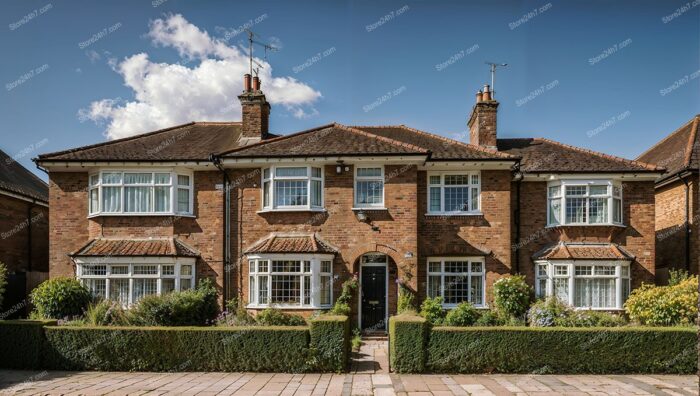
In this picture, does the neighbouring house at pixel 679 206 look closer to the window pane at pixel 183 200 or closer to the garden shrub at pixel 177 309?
the garden shrub at pixel 177 309

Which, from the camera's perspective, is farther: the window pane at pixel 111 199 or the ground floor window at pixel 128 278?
the window pane at pixel 111 199

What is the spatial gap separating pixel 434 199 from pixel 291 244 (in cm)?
561

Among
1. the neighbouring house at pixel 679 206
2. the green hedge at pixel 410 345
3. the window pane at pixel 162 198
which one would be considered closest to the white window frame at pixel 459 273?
the green hedge at pixel 410 345

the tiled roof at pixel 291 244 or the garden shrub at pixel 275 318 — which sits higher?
the tiled roof at pixel 291 244

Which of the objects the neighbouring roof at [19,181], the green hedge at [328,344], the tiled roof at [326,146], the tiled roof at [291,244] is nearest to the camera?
the green hedge at [328,344]

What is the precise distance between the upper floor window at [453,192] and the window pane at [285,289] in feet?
18.5

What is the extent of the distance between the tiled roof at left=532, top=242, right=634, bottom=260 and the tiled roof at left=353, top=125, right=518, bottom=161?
377 centimetres

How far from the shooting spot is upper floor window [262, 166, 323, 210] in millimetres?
16750

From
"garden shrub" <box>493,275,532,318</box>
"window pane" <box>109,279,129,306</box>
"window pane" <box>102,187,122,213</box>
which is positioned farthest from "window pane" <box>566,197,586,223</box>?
"window pane" <box>102,187,122,213</box>

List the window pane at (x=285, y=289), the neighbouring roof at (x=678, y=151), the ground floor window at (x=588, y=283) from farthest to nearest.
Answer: the neighbouring roof at (x=678, y=151) < the ground floor window at (x=588, y=283) < the window pane at (x=285, y=289)

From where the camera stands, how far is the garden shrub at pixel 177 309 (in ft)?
45.5

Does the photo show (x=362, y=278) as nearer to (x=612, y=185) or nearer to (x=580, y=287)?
(x=580, y=287)

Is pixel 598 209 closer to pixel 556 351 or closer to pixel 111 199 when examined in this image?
pixel 556 351

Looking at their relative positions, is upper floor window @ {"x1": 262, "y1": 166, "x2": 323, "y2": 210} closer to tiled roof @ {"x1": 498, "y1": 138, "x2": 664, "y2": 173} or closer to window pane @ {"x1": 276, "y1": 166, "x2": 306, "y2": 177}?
window pane @ {"x1": 276, "y1": 166, "x2": 306, "y2": 177}
